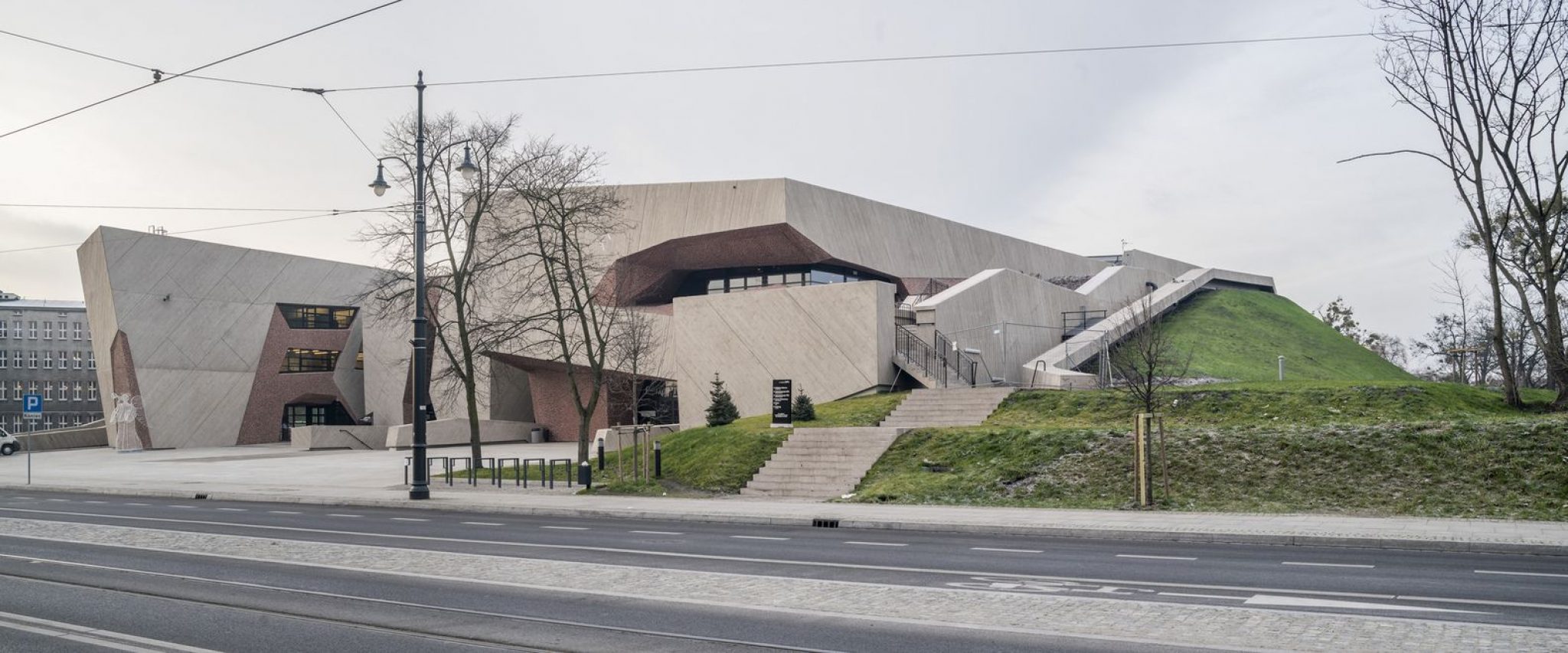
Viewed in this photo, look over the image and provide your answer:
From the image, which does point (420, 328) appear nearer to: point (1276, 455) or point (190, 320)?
point (1276, 455)

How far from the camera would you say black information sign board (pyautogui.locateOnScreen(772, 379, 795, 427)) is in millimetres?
29266

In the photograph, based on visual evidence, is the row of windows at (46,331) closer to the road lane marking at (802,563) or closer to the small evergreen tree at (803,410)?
the small evergreen tree at (803,410)

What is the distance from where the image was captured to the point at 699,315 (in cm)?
4072

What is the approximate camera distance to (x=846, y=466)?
2538 cm

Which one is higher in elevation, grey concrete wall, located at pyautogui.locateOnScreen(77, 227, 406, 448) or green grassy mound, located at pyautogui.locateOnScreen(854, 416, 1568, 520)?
A: grey concrete wall, located at pyautogui.locateOnScreen(77, 227, 406, 448)

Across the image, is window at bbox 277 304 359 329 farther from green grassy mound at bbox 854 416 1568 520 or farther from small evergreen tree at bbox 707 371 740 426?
green grassy mound at bbox 854 416 1568 520

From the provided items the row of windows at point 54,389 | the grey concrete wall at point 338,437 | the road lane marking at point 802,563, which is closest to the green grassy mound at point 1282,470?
the road lane marking at point 802,563

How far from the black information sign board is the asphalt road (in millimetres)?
11480

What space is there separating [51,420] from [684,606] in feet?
382

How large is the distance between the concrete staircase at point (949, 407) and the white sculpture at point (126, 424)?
148 feet

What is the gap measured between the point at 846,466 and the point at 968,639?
17415 millimetres

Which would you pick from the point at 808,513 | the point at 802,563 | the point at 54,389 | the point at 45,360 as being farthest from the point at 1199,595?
the point at 45,360

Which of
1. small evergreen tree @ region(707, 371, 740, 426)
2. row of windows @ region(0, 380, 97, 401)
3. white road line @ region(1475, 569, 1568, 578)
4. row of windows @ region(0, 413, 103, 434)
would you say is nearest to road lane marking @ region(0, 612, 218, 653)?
white road line @ region(1475, 569, 1568, 578)

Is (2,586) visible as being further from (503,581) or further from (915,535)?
(915,535)
